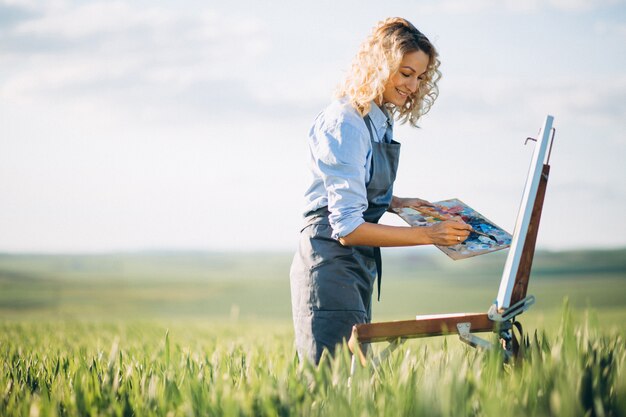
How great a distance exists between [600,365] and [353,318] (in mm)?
1109

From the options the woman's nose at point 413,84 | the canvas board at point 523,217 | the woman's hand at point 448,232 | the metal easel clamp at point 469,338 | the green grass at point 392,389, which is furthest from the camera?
the woman's nose at point 413,84

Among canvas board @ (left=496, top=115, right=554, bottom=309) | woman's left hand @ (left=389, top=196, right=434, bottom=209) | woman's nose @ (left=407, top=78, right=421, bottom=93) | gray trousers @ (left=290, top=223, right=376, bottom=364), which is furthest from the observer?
woman's left hand @ (left=389, top=196, right=434, bottom=209)

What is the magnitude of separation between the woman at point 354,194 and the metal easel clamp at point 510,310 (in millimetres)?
379

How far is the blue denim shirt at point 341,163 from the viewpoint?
3340mm

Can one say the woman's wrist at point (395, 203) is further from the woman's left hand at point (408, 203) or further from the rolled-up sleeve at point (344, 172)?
the rolled-up sleeve at point (344, 172)

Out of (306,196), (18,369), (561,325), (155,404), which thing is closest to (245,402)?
(155,404)

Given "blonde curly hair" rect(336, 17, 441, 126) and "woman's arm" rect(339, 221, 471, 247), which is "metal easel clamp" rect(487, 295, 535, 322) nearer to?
"woman's arm" rect(339, 221, 471, 247)

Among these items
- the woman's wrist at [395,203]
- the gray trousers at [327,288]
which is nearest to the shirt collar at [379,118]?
the woman's wrist at [395,203]

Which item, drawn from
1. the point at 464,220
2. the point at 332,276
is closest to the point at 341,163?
the point at 332,276

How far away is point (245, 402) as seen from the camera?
2863mm

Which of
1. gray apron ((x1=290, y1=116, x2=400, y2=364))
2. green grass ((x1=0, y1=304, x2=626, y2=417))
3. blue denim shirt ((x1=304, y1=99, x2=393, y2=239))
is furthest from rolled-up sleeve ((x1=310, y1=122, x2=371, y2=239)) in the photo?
green grass ((x1=0, y1=304, x2=626, y2=417))

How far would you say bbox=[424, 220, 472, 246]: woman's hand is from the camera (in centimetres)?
326

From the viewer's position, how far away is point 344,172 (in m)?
3.38

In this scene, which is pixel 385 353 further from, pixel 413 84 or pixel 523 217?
pixel 413 84
